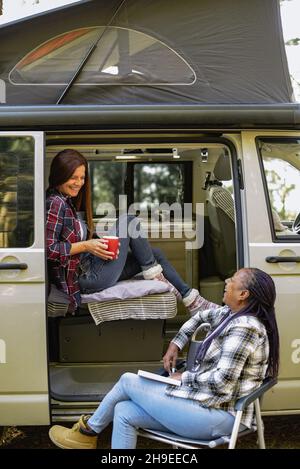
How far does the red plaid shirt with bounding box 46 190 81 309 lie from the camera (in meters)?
3.76

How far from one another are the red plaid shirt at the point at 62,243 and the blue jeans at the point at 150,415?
0.90 metres

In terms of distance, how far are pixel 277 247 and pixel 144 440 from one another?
1641mm

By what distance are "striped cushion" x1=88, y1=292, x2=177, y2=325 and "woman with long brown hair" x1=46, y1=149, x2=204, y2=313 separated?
11 centimetres

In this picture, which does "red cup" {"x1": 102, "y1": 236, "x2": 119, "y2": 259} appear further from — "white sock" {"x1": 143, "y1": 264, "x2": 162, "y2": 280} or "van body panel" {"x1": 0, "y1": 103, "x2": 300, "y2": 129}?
"van body panel" {"x1": 0, "y1": 103, "x2": 300, "y2": 129}

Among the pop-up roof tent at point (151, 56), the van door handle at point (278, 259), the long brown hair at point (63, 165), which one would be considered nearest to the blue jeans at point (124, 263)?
the long brown hair at point (63, 165)

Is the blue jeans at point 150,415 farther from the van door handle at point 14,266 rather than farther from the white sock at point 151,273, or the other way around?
the white sock at point 151,273

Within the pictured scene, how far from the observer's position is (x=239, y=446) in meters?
4.18

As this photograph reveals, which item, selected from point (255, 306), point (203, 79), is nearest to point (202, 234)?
point (203, 79)

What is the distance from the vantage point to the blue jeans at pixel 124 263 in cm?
399

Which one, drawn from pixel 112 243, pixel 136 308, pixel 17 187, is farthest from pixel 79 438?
pixel 17 187

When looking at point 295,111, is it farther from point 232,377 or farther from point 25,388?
point 25,388

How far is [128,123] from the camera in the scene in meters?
3.60

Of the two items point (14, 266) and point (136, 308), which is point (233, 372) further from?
point (14, 266)

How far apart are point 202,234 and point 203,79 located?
1.68m
